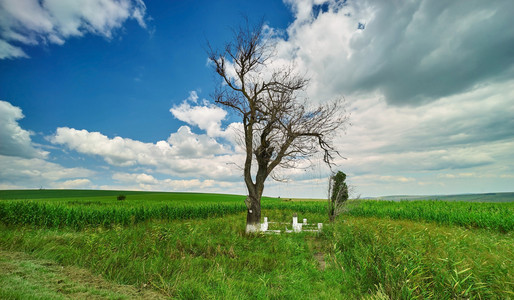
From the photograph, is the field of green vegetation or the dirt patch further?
the field of green vegetation

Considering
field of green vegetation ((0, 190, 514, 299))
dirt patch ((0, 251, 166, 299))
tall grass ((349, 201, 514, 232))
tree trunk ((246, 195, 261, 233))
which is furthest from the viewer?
tall grass ((349, 201, 514, 232))

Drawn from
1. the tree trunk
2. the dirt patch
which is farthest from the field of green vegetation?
the tree trunk

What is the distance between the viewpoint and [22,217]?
13070 mm

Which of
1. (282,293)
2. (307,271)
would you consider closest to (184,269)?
(282,293)

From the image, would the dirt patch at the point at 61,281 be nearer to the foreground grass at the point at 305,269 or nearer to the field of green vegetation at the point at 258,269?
the field of green vegetation at the point at 258,269

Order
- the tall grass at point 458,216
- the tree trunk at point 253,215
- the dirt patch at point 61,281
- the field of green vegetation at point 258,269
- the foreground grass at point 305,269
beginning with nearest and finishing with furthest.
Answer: the dirt patch at point 61,281
the field of green vegetation at point 258,269
the foreground grass at point 305,269
the tree trunk at point 253,215
the tall grass at point 458,216

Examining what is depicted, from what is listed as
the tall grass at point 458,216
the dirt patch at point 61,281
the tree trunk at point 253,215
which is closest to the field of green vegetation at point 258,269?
the dirt patch at point 61,281

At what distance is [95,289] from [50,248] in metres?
3.08

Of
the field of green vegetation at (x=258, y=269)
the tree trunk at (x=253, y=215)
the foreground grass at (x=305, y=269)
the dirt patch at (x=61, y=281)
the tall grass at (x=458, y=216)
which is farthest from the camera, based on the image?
the tall grass at (x=458, y=216)

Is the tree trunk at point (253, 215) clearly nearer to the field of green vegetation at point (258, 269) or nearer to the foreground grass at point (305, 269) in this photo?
the field of green vegetation at point (258, 269)

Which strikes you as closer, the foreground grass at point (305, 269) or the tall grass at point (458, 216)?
the foreground grass at point (305, 269)

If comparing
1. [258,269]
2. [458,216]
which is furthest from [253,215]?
[458,216]

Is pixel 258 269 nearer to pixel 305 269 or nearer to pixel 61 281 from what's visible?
pixel 305 269

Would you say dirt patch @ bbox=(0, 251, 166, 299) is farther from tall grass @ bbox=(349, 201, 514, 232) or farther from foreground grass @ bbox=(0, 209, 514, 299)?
tall grass @ bbox=(349, 201, 514, 232)
